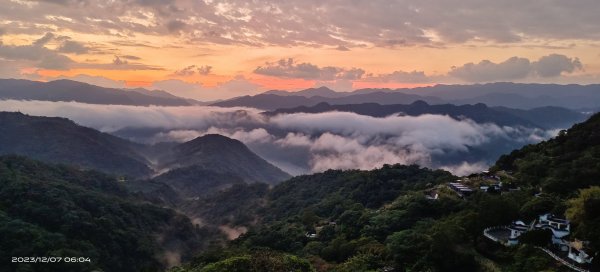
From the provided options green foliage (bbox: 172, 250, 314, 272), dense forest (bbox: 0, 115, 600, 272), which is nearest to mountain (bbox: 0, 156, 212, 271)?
dense forest (bbox: 0, 115, 600, 272)

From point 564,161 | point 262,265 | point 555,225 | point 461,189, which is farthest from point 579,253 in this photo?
point 564,161

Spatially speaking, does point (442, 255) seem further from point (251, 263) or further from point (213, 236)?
point (213, 236)

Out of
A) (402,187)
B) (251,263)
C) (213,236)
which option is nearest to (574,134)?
(402,187)

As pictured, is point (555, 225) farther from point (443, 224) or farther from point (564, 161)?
point (564, 161)

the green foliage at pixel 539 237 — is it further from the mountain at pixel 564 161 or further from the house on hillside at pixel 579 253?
the mountain at pixel 564 161

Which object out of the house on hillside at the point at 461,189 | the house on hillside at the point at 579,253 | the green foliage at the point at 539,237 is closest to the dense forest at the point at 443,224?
the green foliage at the point at 539,237
